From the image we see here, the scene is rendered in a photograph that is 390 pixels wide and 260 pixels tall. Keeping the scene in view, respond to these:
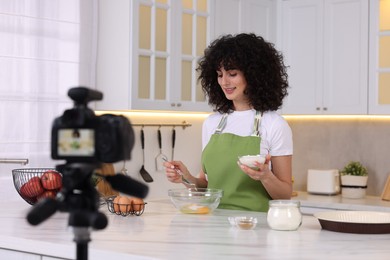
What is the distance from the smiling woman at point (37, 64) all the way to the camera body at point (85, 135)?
314cm

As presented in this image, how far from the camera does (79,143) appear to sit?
0.98 meters

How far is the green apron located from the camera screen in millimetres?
2141

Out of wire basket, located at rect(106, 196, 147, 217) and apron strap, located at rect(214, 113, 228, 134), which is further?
apron strap, located at rect(214, 113, 228, 134)

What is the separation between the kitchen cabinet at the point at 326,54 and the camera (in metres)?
4.85

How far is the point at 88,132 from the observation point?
98cm

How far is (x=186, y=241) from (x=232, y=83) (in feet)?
3.79

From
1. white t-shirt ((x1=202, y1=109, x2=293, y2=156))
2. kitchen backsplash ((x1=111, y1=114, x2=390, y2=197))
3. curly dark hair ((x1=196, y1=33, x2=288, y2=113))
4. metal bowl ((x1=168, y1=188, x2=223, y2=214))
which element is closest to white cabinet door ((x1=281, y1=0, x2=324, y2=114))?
kitchen backsplash ((x1=111, y1=114, x2=390, y2=197))

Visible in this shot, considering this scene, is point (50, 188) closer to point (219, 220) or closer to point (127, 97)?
point (219, 220)

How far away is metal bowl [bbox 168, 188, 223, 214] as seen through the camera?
2.84 m

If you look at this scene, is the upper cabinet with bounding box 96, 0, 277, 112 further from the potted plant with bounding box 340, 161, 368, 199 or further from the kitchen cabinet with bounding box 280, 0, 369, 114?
the potted plant with bounding box 340, 161, 368, 199

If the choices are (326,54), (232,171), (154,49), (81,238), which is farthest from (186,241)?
(326,54)

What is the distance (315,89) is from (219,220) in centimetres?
261

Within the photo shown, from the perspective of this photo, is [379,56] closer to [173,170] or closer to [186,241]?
[173,170]

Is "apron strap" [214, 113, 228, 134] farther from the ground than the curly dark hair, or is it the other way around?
the curly dark hair
